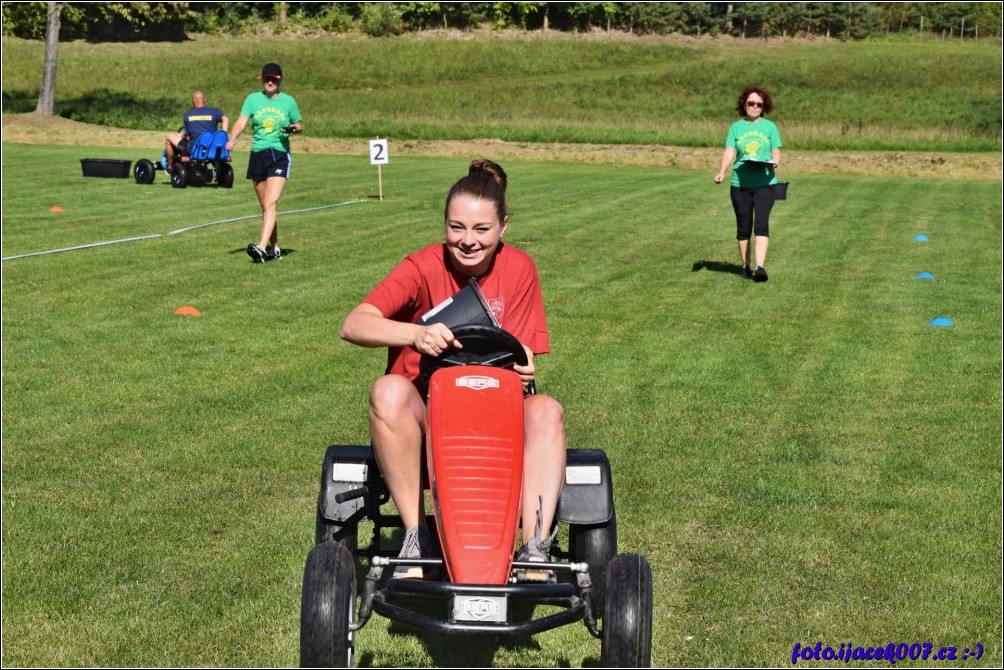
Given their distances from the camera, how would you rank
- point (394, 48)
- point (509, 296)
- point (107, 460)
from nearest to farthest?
1. point (509, 296)
2. point (107, 460)
3. point (394, 48)

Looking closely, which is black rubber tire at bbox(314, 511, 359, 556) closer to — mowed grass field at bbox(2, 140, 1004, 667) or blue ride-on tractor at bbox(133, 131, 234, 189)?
mowed grass field at bbox(2, 140, 1004, 667)

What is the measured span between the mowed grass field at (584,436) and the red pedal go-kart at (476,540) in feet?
1.24

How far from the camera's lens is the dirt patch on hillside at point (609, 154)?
35.7 metres

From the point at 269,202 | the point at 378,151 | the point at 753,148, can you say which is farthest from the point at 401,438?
the point at 378,151

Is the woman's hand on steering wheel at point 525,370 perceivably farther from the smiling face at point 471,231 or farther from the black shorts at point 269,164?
the black shorts at point 269,164

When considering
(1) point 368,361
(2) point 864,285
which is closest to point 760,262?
(2) point 864,285

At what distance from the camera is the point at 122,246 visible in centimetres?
1475

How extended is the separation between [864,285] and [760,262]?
1.13 metres

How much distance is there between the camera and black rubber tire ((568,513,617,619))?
4.47m

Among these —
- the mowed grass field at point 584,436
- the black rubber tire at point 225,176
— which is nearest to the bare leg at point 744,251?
the mowed grass field at point 584,436

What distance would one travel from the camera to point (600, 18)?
102 meters

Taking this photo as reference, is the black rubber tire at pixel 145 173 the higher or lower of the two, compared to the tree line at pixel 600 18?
lower

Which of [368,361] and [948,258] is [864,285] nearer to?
[948,258]

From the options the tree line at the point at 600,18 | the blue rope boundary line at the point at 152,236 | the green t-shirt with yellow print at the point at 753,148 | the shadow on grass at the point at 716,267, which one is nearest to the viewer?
the green t-shirt with yellow print at the point at 753,148
